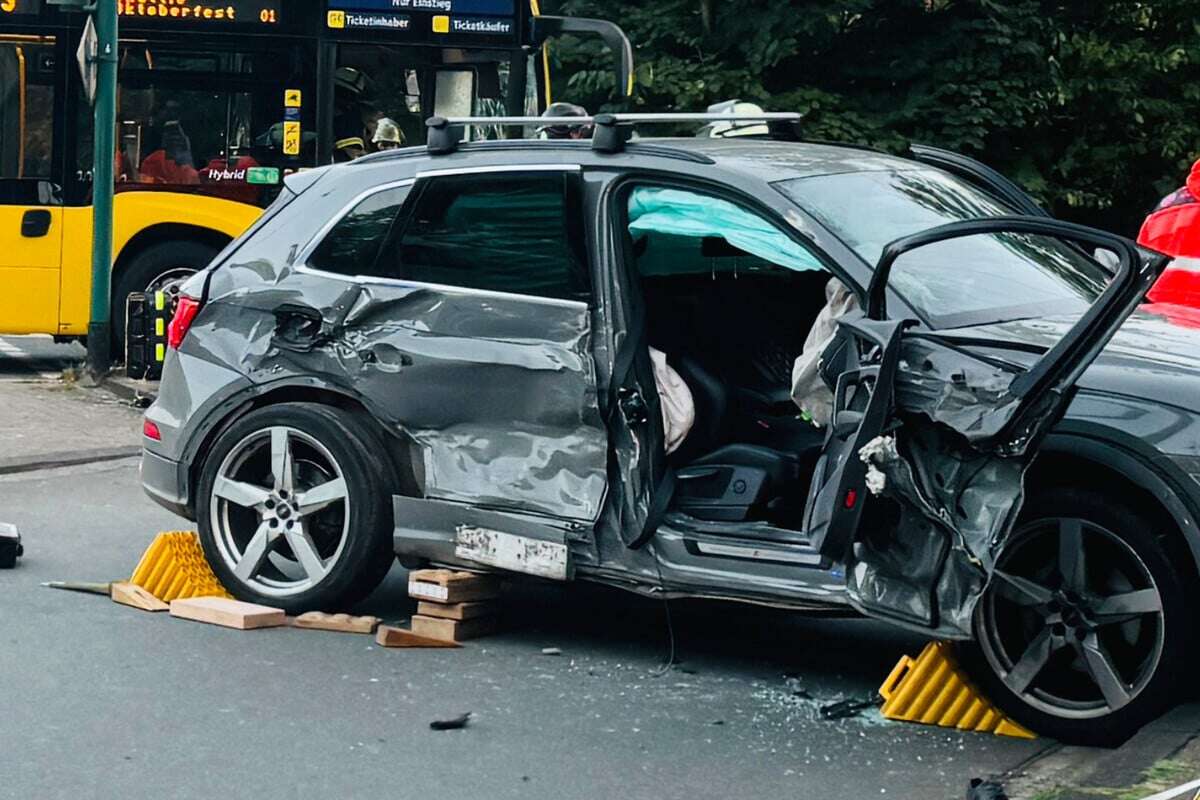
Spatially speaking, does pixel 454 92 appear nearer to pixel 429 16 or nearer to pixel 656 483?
pixel 429 16

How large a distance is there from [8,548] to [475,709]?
2.77 m

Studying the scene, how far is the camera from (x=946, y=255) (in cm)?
648

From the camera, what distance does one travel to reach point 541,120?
7.16 meters

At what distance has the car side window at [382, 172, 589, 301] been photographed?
6.79m

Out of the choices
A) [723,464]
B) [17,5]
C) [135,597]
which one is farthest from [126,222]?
[723,464]

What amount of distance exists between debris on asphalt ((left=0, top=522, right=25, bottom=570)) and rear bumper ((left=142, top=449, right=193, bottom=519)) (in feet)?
2.55

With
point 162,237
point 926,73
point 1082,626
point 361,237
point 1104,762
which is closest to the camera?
point 1104,762

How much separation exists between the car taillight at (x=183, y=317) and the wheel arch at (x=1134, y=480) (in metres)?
3.24

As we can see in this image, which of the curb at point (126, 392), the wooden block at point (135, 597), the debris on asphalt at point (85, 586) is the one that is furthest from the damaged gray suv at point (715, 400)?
the curb at point (126, 392)

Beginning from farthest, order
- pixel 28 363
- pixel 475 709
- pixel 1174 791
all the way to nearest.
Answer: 1. pixel 28 363
2. pixel 475 709
3. pixel 1174 791

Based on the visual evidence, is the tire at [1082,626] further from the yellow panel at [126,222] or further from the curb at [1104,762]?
the yellow panel at [126,222]

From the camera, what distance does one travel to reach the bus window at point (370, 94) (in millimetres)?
15797

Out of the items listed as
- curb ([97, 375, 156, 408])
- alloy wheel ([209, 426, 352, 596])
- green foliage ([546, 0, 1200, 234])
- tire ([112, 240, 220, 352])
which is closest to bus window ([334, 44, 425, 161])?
tire ([112, 240, 220, 352])

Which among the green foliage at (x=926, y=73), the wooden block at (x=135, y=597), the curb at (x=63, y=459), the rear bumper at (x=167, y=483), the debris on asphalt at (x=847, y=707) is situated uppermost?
the green foliage at (x=926, y=73)
